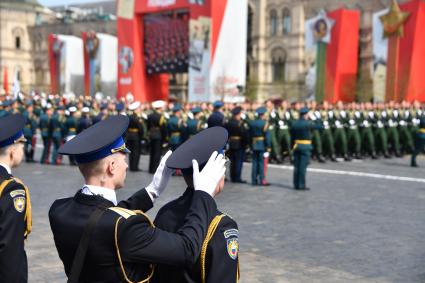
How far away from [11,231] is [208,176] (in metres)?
1.30

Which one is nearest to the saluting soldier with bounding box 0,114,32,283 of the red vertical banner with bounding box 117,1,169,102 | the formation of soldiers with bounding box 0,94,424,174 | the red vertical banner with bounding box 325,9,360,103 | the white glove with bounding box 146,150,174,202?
the white glove with bounding box 146,150,174,202

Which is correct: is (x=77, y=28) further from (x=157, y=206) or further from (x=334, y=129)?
(x=157, y=206)

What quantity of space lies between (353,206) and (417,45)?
2038cm

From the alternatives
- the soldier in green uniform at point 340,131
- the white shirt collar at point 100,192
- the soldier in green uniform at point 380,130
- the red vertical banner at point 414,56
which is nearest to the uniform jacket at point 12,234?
the white shirt collar at point 100,192

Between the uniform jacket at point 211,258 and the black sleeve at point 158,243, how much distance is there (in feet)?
0.28

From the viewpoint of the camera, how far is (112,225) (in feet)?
7.93

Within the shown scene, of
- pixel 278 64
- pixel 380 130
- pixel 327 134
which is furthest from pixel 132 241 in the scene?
pixel 278 64

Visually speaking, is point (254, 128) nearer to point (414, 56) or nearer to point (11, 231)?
point (11, 231)

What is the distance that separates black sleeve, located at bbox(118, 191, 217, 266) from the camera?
238 cm

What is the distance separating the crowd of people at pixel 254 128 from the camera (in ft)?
50.1

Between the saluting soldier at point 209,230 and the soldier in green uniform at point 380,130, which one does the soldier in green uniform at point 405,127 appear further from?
the saluting soldier at point 209,230

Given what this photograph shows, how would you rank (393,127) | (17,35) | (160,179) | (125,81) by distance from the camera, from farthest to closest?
(17,35) < (125,81) < (393,127) < (160,179)

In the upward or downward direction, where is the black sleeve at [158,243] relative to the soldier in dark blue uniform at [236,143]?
upward

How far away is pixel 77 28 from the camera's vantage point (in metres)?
71.4
